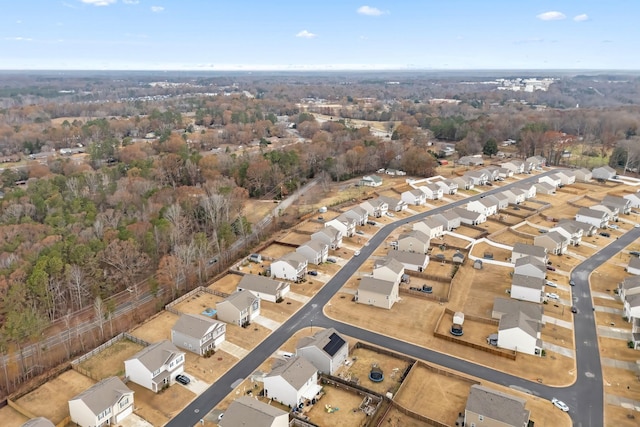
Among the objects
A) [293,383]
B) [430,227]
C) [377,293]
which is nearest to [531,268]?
[430,227]

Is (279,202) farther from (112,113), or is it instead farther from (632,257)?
(112,113)

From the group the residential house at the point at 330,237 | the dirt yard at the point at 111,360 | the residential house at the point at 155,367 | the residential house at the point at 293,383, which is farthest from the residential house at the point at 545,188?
the dirt yard at the point at 111,360

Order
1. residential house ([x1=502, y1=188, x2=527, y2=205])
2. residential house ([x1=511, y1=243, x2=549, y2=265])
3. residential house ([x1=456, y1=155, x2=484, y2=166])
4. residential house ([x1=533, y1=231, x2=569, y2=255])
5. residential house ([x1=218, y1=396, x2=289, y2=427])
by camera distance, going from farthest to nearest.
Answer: residential house ([x1=456, y1=155, x2=484, y2=166]) < residential house ([x1=502, y1=188, x2=527, y2=205]) < residential house ([x1=533, y1=231, x2=569, y2=255]) < residential house ([x1=511, y1=243, x2=549, y2=265]) < residential house ([x1=218, y1=396, x2=289, y2=427])

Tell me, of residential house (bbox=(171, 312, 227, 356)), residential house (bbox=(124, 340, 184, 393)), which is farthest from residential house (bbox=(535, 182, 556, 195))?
residential house (bbox=(124, 340, 184, 393))

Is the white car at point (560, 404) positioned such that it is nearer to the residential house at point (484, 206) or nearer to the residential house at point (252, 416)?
the residential house at point (252, 416)

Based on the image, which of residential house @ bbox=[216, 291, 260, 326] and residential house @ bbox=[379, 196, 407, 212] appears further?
residential house @ bbox=[379, 196, 407, 212]

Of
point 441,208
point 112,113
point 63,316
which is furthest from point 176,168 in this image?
point 112,113

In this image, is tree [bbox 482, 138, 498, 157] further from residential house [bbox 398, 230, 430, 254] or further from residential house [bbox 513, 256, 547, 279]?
residential house [bbox 513, 256, 547, 279]
